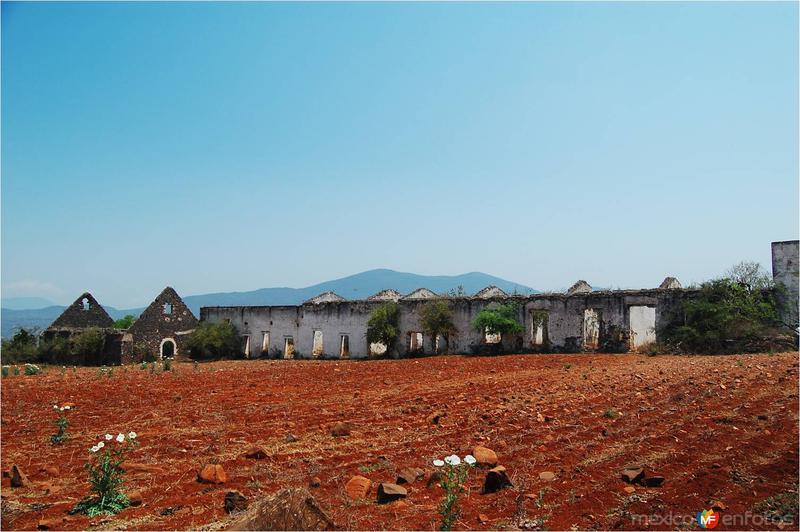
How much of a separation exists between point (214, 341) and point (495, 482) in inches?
1134

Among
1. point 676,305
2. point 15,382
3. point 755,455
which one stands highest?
point 676,305

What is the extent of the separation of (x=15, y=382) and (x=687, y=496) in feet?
67.0

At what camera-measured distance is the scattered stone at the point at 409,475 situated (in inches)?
240

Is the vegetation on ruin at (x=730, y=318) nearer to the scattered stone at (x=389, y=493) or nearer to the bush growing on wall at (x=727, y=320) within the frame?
the bush growing on wall at (x=727, y=320)

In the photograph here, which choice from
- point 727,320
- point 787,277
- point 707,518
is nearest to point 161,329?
point 727,320

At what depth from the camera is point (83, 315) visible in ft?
113

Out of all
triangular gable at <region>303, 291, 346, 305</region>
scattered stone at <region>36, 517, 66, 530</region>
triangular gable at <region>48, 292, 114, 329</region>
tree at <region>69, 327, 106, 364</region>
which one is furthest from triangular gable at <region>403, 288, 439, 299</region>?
scattered stone at <region>36, 517, 66, 530</region>

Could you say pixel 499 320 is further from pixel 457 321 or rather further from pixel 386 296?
pixel 386 296

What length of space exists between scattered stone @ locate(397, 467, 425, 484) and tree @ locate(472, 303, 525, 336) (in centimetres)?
1901

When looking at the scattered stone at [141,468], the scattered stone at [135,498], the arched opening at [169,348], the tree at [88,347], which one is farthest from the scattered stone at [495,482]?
the arched opening at [169,348]

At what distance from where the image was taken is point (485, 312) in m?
25.5

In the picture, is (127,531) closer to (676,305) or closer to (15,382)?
(15,382)

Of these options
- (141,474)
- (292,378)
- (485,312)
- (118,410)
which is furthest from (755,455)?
(485,312)

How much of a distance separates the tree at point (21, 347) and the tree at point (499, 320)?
2397cm
